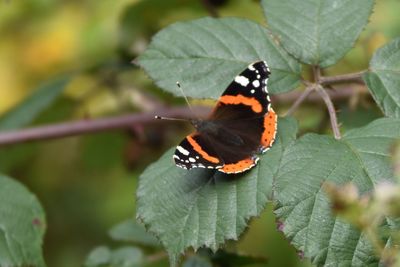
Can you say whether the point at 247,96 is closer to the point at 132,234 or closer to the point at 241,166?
the point at 241,166

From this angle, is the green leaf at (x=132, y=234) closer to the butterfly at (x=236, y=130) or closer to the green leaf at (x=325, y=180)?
the butterfly at (x=236, y=130)

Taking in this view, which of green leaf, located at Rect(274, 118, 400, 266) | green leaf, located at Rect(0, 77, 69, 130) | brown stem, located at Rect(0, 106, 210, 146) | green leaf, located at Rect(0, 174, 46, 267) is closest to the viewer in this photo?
green leaf, located at Rect(274, 118, 400, 266)

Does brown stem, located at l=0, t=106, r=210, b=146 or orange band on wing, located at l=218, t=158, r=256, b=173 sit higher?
orange band on wing, located at l=218, t=158, r=256, b=173

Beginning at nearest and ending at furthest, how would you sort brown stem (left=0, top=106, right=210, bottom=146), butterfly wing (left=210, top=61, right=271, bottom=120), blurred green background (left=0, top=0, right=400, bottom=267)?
butterfly wing (left=210, top=61, right=271, bottom=120)
brown stem (left=0, top=106, right=210, bottom=146)
blurred green background (left=0, top=0, right=400, bottom=267)

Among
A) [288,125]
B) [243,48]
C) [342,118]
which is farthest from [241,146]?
[342,118]

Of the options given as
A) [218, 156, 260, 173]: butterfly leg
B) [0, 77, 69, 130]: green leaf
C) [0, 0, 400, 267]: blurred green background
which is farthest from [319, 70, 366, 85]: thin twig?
[0, 77, 69, 130]: green leaf

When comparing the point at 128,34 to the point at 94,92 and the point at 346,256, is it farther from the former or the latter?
the point at 346,256

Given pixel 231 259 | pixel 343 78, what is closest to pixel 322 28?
pixel 343 78

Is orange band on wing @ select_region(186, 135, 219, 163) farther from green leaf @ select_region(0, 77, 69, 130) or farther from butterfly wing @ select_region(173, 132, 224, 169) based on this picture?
green leaf @ select_region(0, 77, 69, 130)
